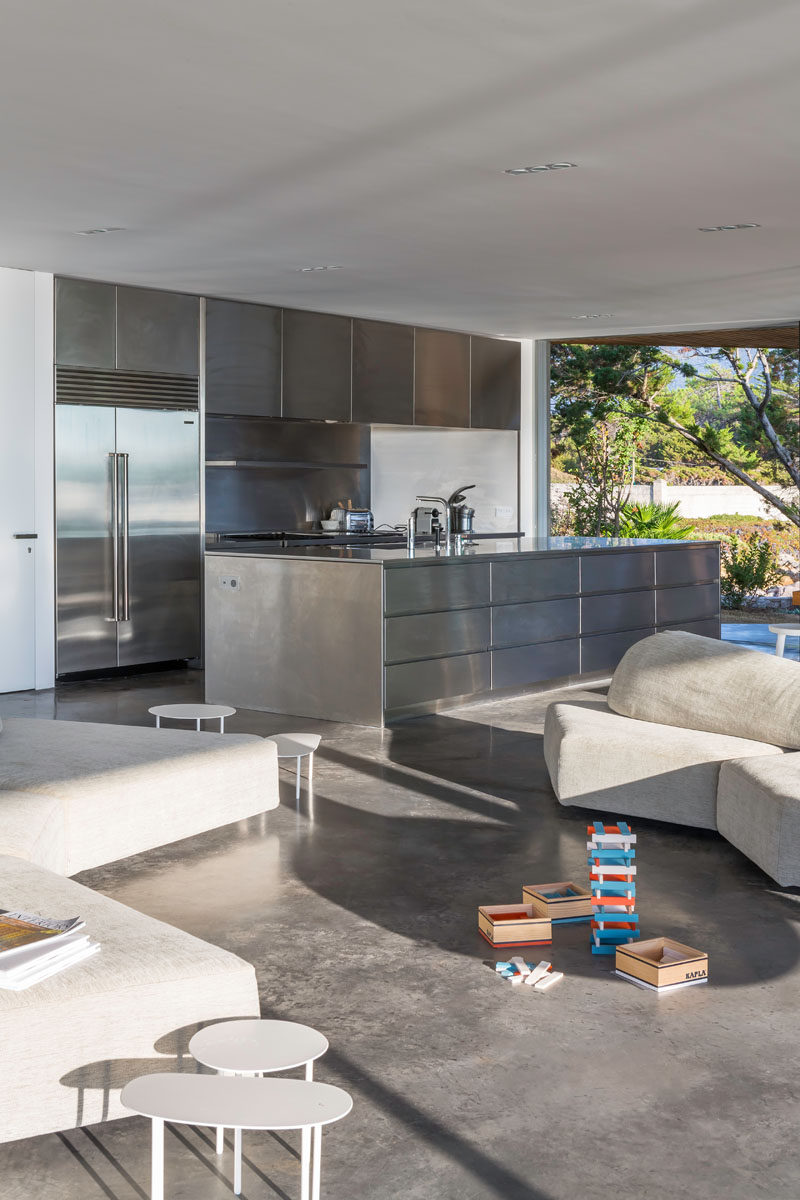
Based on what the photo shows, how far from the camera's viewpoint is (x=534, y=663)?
25.5 ft

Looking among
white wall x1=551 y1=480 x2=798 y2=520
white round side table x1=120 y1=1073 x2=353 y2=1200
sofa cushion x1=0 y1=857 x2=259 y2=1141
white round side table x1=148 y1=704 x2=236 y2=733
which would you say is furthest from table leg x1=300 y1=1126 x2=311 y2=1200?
white wall x1=551 y1=480 x2=798 y2=520

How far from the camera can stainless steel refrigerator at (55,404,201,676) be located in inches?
326

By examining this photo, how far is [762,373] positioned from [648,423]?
1599mm

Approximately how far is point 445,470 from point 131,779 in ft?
26.4

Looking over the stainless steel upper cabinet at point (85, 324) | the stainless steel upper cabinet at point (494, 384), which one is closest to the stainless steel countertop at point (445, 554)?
the stainless steel upper cabinet at point (85, 324)

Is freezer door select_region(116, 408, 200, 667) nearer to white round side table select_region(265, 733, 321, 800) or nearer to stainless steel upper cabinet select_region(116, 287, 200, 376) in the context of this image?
stainless steel upper cabinet select_region(116, 287, 200, 376)

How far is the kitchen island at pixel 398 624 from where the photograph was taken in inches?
265

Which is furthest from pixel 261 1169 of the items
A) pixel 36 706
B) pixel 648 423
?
pixel 648 423

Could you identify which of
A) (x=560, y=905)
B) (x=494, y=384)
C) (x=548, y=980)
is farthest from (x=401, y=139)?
(x=494, y=384)

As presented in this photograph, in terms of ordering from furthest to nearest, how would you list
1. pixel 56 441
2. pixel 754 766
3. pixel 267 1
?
pixel 56 441 < pixel 754 766 < pixel 267 1

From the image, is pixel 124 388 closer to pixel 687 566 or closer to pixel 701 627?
pixel 687 566

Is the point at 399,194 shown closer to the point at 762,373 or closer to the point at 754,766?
the point at 754,766

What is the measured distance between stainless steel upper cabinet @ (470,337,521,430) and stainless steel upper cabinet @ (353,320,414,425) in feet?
2.93

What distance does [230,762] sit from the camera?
14.5 feet
